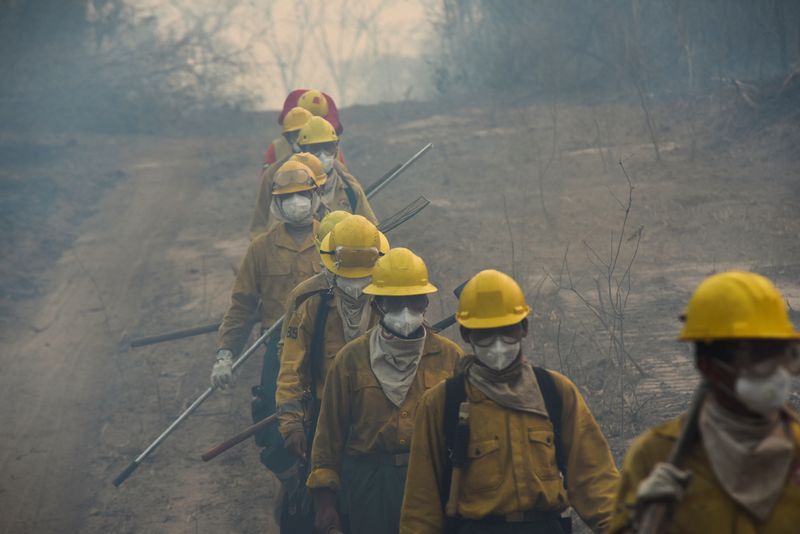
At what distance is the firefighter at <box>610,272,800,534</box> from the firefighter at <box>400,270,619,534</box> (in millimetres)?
1158

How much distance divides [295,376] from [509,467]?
7.40 feet

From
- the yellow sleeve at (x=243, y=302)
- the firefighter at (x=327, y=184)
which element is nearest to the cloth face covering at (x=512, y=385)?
the yellow sleeve at (x=243, y=302)

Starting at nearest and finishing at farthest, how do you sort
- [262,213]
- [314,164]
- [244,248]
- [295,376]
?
1. [295,376]
2. [314,164]
3. [262,213]
4. [244,248]

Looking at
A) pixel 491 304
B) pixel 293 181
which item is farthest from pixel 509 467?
pixel 293 181

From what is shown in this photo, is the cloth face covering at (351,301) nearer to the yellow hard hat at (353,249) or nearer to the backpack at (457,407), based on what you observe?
the yellow hard hat at (353,249)

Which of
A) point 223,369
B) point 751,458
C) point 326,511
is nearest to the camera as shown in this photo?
point 751,458

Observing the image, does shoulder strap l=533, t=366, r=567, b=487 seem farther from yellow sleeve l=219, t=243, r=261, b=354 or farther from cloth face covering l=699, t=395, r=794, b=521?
yellow sleeve l=219, t=243, r=261, b=354

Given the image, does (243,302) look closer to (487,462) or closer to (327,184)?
(327,184)

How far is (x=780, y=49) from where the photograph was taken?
16234mm

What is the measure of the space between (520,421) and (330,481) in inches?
57.0

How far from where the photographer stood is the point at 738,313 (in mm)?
2803

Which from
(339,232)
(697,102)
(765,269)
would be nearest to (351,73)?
(697,102)

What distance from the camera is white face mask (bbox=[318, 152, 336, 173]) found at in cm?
1007

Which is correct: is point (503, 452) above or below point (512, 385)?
below
